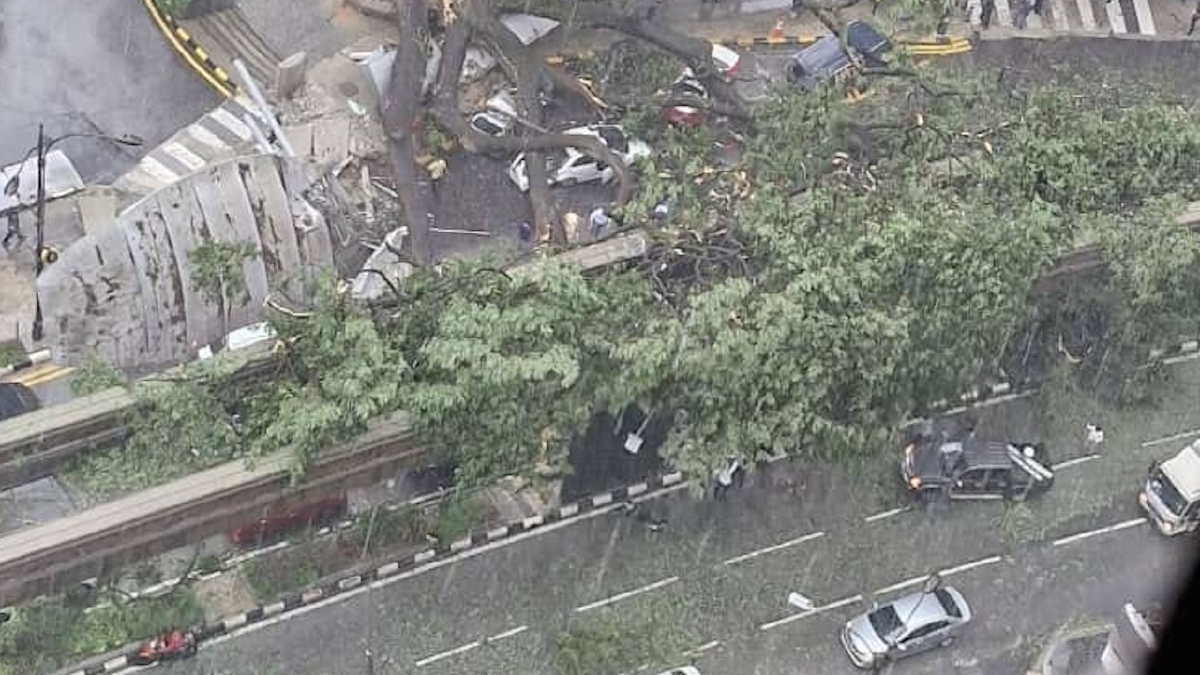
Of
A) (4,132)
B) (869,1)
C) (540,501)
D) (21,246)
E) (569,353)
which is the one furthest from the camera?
(869,1)

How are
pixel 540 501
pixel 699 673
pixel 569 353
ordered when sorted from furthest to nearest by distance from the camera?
pixel 540 501 < pixel 699 673 < pixel 569 353

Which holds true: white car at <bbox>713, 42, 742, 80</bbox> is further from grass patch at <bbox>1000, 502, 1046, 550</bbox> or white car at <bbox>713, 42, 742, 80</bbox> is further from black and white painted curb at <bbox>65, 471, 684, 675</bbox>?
grass patch at <bbox>1000, 502, 1046, 550</bbox>

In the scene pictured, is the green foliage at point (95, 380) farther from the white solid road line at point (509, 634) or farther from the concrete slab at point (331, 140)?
the concrete slab at point (331, 140)

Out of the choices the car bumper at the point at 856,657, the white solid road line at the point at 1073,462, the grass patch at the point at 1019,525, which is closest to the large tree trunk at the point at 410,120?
the car bumper at the point at 856,657

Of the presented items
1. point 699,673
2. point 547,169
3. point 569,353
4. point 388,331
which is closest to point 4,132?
point 547,169

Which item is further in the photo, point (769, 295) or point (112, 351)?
point (112, 351)

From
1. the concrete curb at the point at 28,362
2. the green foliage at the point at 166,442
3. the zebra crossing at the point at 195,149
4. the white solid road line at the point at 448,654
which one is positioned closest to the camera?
the green foliage at the point at 166,442

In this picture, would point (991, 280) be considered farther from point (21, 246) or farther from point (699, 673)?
point (21, 246)
